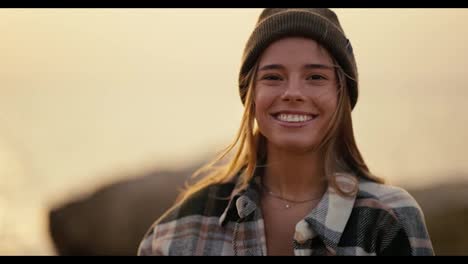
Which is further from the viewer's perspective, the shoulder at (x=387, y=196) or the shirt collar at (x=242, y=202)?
the shirt collar at (x=242, y=202)

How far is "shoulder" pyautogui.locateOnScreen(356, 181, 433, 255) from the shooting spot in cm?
320

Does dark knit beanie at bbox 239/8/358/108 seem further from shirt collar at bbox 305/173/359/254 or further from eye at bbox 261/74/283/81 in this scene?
shirt collar at bbox 305/173/359/254

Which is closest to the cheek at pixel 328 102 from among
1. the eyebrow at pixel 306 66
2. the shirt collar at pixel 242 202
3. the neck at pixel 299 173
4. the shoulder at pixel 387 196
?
the eyebrow at pixel 306 66

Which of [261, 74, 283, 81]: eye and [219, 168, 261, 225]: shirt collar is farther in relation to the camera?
[219, 168, 261, 225]: shirt collar

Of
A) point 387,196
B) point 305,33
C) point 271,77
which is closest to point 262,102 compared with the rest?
point 271,77

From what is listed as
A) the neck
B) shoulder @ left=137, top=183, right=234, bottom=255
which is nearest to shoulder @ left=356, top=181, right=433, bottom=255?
the neck

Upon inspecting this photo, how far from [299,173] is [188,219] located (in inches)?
23.3

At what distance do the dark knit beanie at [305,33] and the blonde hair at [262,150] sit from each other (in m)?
0.05

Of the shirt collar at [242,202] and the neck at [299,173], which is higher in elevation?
the neck at [299,173]

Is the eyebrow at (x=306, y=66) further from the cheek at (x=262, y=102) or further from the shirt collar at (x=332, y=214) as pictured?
the shirt collar at (x=332, y=214)

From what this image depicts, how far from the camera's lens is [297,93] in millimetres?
3205

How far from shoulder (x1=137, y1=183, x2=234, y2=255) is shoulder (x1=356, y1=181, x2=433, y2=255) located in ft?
2.22

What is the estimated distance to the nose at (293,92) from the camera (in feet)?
10.5
